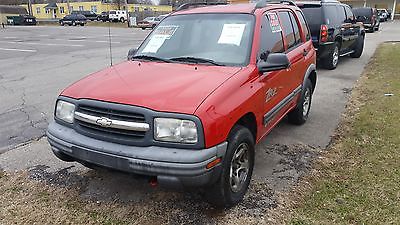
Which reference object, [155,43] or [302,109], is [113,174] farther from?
[302,109]

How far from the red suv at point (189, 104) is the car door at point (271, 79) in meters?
0.01

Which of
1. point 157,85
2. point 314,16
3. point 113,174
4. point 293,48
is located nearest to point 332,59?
point 314,16

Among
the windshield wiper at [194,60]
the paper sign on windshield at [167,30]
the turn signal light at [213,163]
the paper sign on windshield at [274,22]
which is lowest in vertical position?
the turn signal light at [213,163]

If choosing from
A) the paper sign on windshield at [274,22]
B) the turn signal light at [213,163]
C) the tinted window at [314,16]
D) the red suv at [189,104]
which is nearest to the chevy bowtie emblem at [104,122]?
the red suv at [189,104]

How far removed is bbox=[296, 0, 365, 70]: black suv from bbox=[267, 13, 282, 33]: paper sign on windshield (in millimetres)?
5864

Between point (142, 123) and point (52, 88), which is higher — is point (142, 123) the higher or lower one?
the higher one

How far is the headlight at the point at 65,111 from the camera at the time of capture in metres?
3.13

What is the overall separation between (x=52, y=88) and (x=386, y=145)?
7042 millimetres

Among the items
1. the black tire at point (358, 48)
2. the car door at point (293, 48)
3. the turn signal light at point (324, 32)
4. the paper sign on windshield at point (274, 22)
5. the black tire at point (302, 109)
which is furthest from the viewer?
the black tire at point (358, 48)

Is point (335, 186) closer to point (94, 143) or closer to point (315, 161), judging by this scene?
point (315, 161)

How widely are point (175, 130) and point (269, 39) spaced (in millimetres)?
1957

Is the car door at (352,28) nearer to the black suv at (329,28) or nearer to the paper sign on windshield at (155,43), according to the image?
the black suv at (329,28)

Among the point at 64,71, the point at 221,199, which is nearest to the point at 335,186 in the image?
the point at 221,199

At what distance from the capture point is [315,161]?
169 inches
